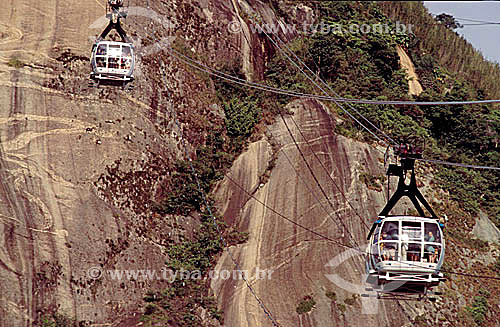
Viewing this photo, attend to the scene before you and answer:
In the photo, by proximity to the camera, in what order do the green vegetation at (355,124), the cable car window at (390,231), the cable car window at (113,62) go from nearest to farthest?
the cable car window at (390,231) < the cable car window at (113,62) < the green vegetation at (355,124)

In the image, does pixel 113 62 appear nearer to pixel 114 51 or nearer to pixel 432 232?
pixel 114 51

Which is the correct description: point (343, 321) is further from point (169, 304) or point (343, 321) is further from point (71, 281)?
point (71, 281)

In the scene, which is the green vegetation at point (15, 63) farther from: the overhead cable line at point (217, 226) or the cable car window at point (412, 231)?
the cable car window at point (412, 231)

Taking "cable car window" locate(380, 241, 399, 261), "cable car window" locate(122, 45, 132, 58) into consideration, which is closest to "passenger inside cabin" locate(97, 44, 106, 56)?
"cable car window" locate(122, 45, 132, 58)

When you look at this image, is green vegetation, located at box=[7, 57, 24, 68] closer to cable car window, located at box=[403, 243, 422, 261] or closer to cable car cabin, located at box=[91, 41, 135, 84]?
cable car cabin, located at box=[91, 41, 135, 84]

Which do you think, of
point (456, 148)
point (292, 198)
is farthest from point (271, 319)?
point (456, 148)

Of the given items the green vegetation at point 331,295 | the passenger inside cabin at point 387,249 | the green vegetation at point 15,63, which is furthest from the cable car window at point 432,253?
the green vegetation at point 15,63

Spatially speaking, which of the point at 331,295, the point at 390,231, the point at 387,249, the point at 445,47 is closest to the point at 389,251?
the point at 387,249

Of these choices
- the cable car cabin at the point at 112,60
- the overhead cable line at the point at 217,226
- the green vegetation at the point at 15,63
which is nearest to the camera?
the cable car cabin at the point at 112,60
